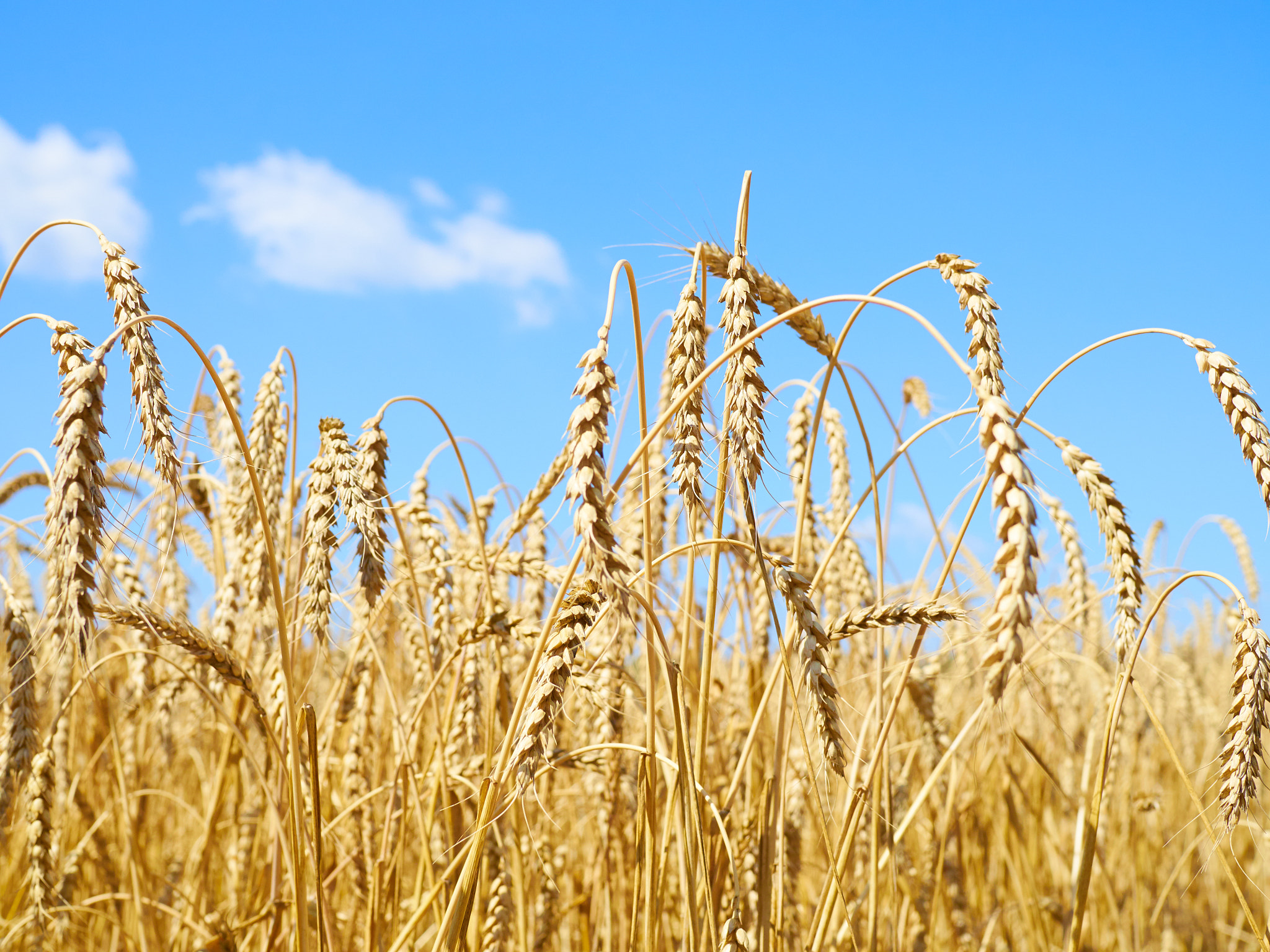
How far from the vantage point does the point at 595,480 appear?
1.06 metres

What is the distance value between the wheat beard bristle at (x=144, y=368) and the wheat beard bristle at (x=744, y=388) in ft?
2.65

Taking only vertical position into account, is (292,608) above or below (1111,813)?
above

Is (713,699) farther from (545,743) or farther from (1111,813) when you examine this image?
(1111,813)

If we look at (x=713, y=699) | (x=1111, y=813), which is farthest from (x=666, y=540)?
(x=1111, y=813)

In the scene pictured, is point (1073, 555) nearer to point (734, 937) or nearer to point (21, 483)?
point (734, 937)

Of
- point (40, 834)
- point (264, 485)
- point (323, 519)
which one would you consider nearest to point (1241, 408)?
point (323, 519)

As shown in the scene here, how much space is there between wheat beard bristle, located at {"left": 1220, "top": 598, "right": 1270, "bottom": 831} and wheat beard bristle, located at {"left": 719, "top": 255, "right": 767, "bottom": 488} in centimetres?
87

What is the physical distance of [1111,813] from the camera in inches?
165

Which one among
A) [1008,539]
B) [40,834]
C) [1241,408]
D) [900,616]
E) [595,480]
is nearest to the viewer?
[1008,539]

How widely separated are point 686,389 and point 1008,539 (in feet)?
1.88

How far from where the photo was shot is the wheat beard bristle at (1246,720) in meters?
1.46

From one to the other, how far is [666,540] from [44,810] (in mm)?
1970

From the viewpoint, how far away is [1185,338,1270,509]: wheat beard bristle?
1.41m

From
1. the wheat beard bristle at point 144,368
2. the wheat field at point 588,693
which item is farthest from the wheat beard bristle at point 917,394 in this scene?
the wheat beard bristle at point 144,368
